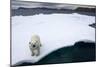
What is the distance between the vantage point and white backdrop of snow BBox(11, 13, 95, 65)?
1709 millimetres

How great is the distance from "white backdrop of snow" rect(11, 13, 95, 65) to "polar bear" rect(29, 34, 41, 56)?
0.03 meters

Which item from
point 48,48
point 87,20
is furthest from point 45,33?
point 87,20

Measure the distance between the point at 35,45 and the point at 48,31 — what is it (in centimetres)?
21

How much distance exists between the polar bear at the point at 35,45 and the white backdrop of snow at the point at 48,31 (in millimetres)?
32

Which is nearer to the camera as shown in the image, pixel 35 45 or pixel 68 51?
pixel 35 45

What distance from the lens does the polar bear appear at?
1.75 meters

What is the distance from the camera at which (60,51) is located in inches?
72.9

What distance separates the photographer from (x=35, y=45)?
5.77ft

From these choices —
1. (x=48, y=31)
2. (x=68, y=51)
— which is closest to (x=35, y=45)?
(x=48, y=31)

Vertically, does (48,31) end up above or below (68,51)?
above

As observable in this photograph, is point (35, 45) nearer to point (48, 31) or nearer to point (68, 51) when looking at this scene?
point (48, 31)

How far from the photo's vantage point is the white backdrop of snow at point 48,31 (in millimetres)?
1709

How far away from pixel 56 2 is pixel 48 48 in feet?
1.66

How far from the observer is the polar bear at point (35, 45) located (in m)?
1.75
